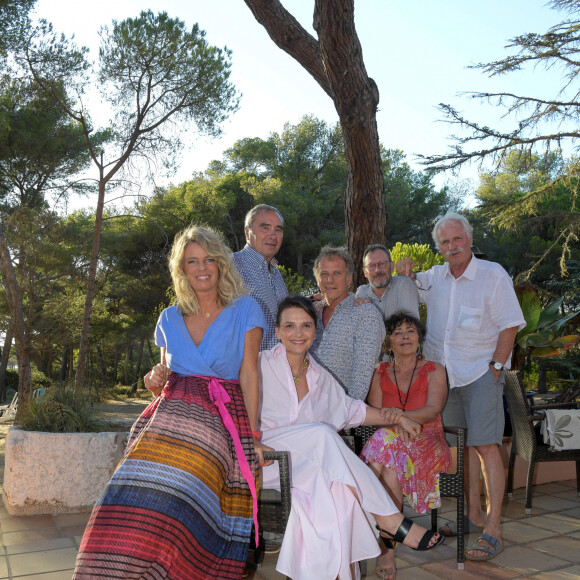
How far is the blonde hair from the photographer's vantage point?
2.60 meters

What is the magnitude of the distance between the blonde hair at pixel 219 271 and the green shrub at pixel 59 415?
1.90 meters

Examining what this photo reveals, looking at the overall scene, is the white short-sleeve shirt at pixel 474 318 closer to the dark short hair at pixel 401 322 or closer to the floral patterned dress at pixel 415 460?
the dark short hair at pixel 401 322

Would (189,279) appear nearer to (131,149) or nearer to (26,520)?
(26,520)

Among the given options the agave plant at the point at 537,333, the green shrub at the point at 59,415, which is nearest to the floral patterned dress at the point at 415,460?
the green shrub at the point at 59,415

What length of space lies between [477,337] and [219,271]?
1.51m

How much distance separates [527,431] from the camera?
3926 mm

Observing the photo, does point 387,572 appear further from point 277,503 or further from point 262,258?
point 262,258

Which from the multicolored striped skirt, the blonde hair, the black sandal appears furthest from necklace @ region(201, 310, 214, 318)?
the black sandal

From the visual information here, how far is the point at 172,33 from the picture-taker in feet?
35.9

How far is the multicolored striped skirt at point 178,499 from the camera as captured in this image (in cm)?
198

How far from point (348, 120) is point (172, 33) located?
276 inches

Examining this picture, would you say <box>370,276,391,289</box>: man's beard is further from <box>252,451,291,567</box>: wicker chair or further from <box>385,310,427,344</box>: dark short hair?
<box>252,451,291,567</box>: wicker chair

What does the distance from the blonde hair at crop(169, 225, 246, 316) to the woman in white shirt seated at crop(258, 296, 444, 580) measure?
0.31m

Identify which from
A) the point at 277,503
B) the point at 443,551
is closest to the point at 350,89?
the point at 443,551
